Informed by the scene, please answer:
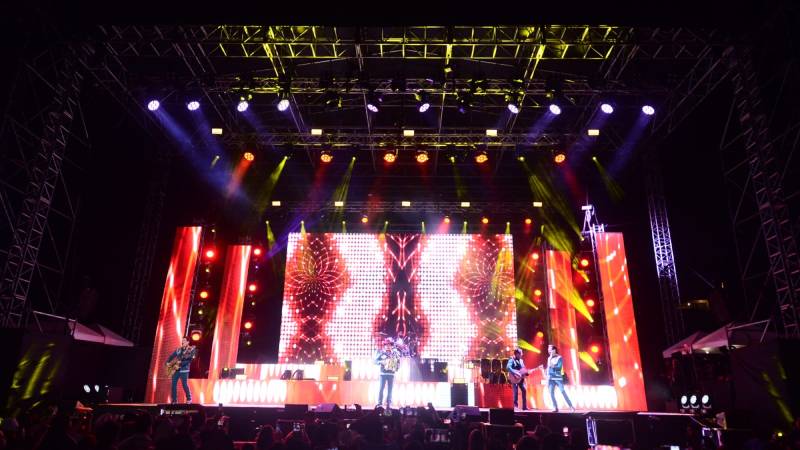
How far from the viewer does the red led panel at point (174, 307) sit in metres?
12.5

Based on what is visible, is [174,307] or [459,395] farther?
[174,307]

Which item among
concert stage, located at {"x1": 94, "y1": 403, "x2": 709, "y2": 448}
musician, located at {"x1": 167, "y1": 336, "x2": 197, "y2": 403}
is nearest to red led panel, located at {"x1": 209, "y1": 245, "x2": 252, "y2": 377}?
musician, located at {"x1": 167, "y1": 336, "x2": 197, "y2": 403}

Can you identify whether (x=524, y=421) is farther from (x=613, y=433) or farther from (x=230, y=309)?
(x=230, y=309)

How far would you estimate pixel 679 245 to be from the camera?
1277cm

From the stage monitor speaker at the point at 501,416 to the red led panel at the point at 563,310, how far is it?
24.7 ft

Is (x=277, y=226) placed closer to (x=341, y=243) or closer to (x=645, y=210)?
(x=341, y=243)

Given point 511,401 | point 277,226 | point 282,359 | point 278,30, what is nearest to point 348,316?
point 282,359

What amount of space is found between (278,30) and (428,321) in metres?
10.4

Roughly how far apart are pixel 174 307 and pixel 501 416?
9649 millimetres

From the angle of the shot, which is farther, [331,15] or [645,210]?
[645,210]

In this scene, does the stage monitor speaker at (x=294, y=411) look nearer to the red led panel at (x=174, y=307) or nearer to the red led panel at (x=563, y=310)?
the red led panel at (x=174, y=307)

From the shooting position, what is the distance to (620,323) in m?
13.4

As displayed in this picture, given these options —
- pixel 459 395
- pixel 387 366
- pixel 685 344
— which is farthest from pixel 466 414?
pixel 685 344

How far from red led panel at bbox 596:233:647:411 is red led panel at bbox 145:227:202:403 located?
38.3ft
